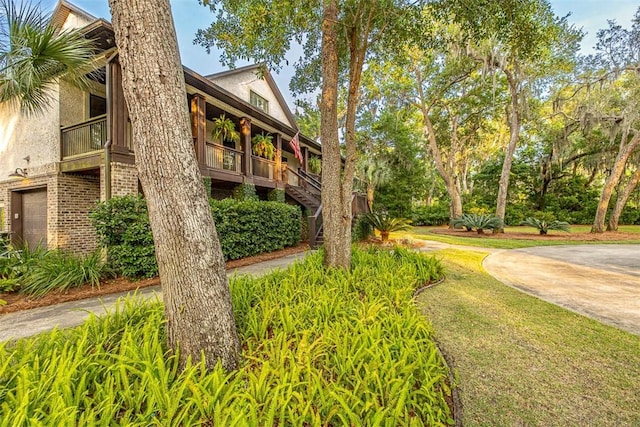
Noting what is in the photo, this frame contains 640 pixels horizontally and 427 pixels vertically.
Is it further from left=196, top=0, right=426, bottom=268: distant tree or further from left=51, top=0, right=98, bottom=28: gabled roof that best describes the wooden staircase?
left=51, top=0, right=98, bottom=28: gabled roof

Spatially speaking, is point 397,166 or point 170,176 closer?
point 170,176

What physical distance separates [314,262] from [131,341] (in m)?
3.25

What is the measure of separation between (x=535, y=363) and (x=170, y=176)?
140 inches

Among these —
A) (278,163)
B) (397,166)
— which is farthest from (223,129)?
(397,166)

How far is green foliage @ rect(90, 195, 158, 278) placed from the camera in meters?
5.48

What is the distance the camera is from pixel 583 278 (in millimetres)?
5242

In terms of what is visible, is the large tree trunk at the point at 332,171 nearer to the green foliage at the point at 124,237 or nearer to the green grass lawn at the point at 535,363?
the green grass lawn at the point at 535,363

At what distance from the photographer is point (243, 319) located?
2.89m

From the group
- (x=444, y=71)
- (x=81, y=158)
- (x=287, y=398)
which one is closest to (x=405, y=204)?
(x=444, y=71)

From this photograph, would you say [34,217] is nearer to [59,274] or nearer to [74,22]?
[59,274]

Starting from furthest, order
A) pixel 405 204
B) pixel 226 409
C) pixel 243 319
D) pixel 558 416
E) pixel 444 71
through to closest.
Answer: pixel 405 204
pixel 444 71
pixel 243 319
pixel 558 416
pixel 226 409

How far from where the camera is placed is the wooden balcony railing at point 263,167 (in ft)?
37.3

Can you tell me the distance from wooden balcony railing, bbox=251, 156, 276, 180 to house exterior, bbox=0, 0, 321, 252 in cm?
109

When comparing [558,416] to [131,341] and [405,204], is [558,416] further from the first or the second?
[405,204]
